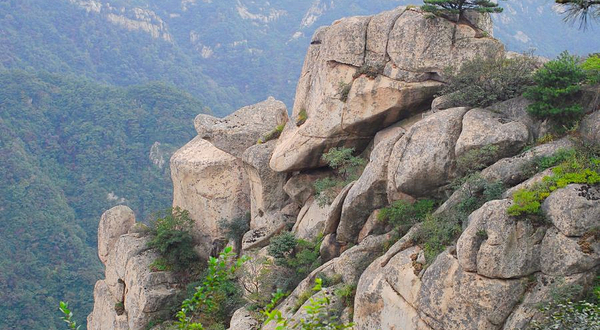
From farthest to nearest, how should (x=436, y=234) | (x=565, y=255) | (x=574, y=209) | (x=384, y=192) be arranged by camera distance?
(x=384, y=192) → (x=436, y=234) → (x=574, y=209) → (x=565, y=255)

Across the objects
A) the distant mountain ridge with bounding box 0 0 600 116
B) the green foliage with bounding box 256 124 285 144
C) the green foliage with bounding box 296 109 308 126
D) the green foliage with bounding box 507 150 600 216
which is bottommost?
the green foliage with bounding box 507 150 600 216

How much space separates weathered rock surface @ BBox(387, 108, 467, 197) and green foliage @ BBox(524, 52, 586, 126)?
95.3 inches

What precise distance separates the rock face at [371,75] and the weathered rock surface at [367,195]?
325 cm

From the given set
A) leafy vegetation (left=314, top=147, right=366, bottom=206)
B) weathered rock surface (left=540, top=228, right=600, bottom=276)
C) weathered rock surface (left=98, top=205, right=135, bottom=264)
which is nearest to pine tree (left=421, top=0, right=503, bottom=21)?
leafy vegetation (left=314, top=147, right=366, bottom=206)

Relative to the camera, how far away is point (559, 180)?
1823 centimetres

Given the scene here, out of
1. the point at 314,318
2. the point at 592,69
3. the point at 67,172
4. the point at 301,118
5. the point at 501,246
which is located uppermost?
the point at 67,172

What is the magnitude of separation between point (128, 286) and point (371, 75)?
15.6m

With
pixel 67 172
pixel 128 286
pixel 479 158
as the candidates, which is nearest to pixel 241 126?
pixel 128 286

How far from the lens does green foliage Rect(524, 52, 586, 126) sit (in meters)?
20.7

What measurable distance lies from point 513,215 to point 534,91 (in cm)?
522

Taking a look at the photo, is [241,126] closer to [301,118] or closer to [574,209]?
[301,118]

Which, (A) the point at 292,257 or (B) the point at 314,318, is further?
(A) the point at 292,257

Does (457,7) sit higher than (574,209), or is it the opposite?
(457,7)

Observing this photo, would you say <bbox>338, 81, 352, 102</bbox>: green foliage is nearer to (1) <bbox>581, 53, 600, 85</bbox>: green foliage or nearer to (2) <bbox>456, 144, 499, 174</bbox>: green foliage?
(2) <bbox>456, 144, 499, 174</bbox>: green foliage
